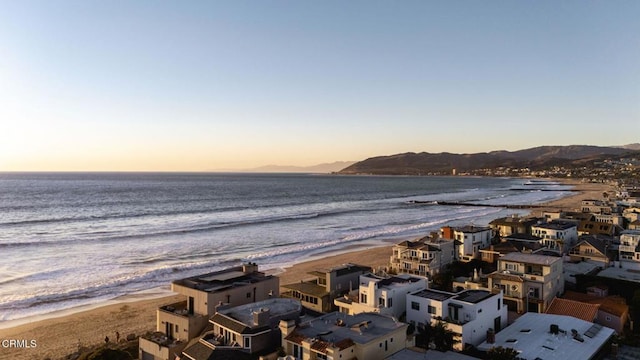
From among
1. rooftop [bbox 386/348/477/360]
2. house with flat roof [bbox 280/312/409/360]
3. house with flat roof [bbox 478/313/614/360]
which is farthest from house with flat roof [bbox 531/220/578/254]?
house with flat roof [bbox 280/312/409/360]

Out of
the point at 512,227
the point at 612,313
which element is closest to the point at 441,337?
the point at 612,313

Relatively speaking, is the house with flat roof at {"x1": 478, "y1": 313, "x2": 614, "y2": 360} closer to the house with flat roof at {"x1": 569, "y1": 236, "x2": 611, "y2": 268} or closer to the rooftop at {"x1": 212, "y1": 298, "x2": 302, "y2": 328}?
the rooftop at {"x1": 212, "y1": 298, "x2": 302, "y2": 328}

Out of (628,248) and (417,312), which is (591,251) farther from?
(417,312)

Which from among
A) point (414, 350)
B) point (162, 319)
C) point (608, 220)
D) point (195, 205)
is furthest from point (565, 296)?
point (195, 205)

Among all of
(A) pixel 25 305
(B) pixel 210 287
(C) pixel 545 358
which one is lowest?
(A) pixel 25 305

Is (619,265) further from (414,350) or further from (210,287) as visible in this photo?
(210,287)

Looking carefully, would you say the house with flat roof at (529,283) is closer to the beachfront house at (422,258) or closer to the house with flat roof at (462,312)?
the house with flat roof at (462,312)
